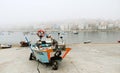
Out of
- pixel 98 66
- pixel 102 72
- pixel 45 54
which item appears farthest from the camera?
pixel 98 66

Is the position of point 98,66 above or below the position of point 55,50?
below

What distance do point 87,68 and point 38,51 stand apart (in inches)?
109

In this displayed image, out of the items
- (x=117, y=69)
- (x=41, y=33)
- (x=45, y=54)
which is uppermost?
(x=41, y=33)

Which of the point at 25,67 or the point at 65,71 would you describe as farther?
the point at 25,67

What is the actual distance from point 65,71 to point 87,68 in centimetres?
131

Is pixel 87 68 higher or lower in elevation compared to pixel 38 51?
lower

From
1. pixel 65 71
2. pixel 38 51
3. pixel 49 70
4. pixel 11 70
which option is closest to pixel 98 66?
pixel 65 71

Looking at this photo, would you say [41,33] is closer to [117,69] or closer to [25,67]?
[25,67]

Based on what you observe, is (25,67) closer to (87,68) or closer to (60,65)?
(60,65)

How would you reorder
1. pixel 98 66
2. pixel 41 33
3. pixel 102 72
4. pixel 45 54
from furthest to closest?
pixel 41 33
pixel 98 66
pixel 45 54
pixel 102 72

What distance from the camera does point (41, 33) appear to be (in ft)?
43.4

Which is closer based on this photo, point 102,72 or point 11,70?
point 102,72

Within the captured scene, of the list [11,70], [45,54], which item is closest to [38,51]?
[45,54]

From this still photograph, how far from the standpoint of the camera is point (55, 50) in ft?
32.2
